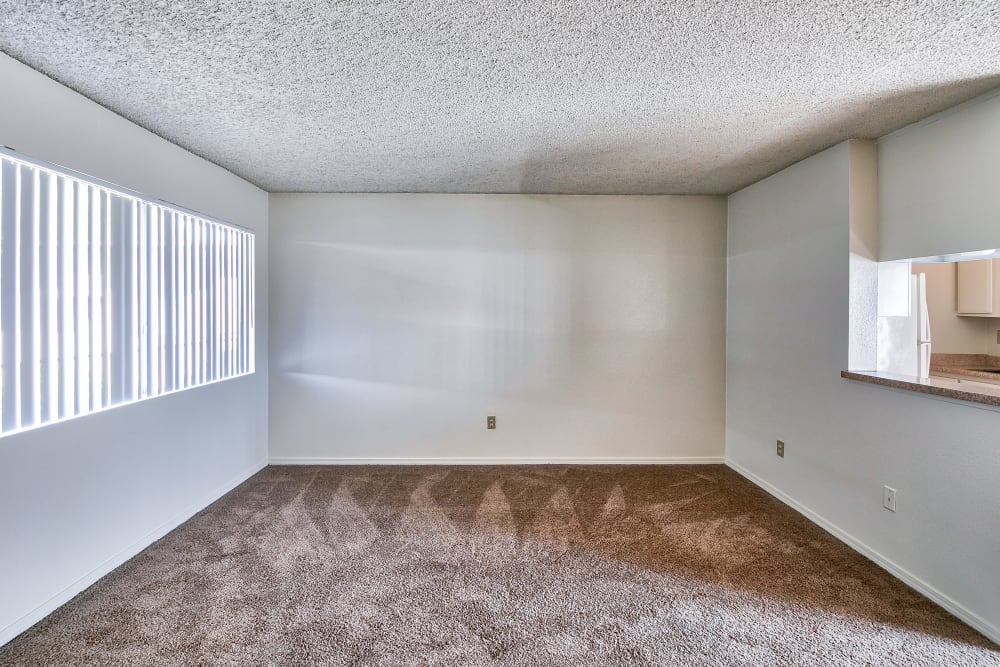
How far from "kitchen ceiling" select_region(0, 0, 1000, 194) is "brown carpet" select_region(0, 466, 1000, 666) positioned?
2.27 meters

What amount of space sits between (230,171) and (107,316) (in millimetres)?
1456

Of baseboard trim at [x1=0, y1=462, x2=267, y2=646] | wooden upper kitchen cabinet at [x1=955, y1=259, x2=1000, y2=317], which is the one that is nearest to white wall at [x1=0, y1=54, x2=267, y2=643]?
baseboard trim at [x1=0, y1=462, x2=267, y2=646]

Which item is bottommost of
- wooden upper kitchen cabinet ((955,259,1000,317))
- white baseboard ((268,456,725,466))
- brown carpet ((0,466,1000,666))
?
brown carpet ((0,466,1000,666))

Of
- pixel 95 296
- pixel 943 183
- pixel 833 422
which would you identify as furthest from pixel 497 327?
pixel 943 183

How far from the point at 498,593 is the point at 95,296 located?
2348mm

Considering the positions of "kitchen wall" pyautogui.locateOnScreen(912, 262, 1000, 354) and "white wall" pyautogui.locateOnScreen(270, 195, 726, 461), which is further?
"white wall" pyautogui.locateOnScreen(270, 195, 726, 461)

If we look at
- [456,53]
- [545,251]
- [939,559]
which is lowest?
[939,559]

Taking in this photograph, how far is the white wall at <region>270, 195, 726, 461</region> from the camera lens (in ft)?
12.1

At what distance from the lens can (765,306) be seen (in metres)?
3.22

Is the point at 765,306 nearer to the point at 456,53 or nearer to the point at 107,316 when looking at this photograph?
the point at 456,53

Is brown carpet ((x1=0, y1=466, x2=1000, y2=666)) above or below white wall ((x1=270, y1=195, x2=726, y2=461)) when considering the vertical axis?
below

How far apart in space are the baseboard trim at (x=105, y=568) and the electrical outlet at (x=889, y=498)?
391 centimetres

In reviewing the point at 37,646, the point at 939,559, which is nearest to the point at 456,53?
the point at 37,646

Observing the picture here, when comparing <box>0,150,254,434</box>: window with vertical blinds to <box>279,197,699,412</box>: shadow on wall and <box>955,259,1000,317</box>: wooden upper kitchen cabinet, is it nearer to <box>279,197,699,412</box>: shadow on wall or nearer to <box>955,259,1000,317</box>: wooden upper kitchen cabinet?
<box>279,197,699,412</box>: shadow on wall
